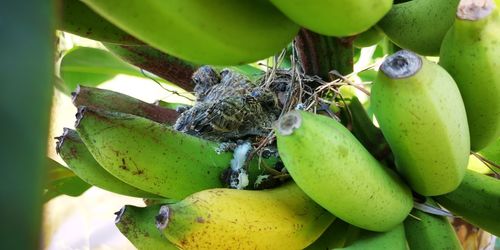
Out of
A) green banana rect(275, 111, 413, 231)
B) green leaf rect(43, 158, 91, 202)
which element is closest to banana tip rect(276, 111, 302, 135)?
green banana rect(275, 111, 413, 231)

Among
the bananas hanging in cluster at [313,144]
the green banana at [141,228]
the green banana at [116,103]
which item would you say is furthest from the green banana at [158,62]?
the green banana at [141,228]

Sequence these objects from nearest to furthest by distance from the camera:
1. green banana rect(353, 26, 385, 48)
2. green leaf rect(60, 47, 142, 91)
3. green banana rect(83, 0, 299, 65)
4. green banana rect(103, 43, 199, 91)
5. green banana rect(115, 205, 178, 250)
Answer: green banana rect(83, 0, 299, 65) < green banana rect(115, 205, 178, 250) < green banana rect(353, 26, 385, 48) < green banana rect(103, 43, 199, 91) < green leaf rect(60, 47, 142, 91)

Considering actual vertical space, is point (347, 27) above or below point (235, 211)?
above

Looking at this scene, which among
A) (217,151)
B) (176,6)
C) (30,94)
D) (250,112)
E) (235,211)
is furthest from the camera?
(250,112)

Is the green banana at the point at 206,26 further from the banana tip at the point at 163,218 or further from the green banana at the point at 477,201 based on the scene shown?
the green banana at the point at 477,201

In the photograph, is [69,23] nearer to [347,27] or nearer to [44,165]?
[347,27]

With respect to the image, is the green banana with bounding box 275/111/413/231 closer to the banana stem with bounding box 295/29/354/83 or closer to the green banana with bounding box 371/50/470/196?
the green banana with bounding box 371/50/470/196

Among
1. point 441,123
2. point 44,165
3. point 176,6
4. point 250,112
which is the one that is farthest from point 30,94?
point 250,112
